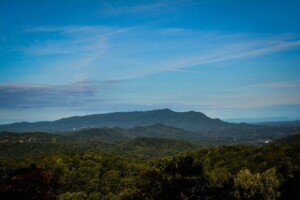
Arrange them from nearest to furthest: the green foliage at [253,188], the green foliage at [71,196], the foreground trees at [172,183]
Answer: the foreground trees at [172,183]
the green foliage at [253,188]
the green foliage at [71,196]

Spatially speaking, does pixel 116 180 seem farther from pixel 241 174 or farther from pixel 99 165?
pixel 241 174

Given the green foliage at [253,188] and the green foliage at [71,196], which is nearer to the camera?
the green foliage at [253,188]

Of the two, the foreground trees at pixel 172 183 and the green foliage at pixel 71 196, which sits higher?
the foreground trees at pixel 172 183

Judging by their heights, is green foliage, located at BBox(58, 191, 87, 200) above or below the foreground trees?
below

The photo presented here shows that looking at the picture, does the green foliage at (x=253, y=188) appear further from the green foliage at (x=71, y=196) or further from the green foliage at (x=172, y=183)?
the green foliage at (x=71, y=196)

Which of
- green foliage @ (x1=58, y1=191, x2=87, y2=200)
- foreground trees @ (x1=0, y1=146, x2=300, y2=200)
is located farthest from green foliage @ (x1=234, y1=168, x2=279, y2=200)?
green foliage @ (x1=58, y1=191, x2=87, y2=200)

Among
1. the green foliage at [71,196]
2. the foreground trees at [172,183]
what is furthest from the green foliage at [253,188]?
the green foliage at [71,196]

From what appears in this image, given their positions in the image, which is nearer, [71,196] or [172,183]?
[172,183]

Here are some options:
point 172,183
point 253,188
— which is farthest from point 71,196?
point 253,188

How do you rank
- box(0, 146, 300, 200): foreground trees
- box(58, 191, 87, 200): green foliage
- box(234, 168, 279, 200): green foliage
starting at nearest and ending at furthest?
box(0, 146, 300, 200): foreground trees, box(234, 168, 279, 200): green foliage, box(58, 191, 87, 200): green foliage

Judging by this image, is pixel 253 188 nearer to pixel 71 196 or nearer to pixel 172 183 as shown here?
pixel 172 183

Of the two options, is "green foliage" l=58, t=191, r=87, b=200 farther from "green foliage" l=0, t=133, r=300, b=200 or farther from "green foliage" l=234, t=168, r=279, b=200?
"green foliage" l=234, t=168, r=279, b=200

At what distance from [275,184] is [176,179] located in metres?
19.0

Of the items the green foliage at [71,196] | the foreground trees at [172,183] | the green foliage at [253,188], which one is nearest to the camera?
the foreground trees at [172,183]
